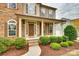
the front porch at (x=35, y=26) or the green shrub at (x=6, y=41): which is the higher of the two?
the front porch at (x=35, y=26)

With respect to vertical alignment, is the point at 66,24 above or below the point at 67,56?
above

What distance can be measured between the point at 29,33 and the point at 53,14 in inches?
25.5

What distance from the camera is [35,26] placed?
358 centimetres

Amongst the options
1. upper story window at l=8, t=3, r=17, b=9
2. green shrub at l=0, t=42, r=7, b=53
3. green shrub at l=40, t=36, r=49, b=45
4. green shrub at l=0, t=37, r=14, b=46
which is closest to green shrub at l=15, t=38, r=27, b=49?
green shrub at l=0, t=37, r=14, b=46

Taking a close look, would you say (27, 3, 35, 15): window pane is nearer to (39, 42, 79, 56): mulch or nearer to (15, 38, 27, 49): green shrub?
(15, 38, 27, 49): green shrub

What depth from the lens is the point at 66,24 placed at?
3.62 m

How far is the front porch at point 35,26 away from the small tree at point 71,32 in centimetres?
21

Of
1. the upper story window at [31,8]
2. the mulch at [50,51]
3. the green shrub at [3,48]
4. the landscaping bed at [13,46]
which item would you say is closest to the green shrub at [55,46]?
the mulch at [50,51]

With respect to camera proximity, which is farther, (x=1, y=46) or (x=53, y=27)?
(x=53, y=27)

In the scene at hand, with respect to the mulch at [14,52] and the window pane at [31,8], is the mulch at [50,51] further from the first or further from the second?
the window pane at [31,8]

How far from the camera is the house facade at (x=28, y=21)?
340 cm

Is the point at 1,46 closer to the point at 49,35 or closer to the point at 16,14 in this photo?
the point at 16,14

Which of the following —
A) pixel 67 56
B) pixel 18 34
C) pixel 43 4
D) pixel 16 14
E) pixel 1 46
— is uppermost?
pixel 43 4

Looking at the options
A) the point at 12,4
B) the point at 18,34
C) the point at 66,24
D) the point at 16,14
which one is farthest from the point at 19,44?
the point at 66,24
